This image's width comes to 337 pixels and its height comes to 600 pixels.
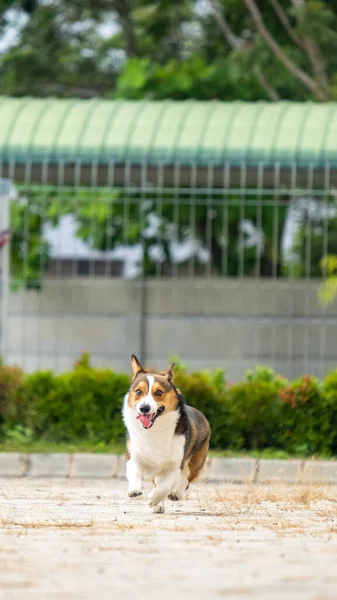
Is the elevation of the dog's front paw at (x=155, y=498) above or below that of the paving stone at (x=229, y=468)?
above

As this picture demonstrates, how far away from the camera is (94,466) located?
13.1 metres

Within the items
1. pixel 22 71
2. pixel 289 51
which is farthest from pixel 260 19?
pixel 22 71

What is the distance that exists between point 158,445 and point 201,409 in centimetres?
538

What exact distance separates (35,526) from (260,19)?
1794cm

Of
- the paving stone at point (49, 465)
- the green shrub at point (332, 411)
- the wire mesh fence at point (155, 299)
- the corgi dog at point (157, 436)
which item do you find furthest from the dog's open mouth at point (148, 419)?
the wire mesh fence at point (155, 299)

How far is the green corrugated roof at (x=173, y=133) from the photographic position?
17.4 m

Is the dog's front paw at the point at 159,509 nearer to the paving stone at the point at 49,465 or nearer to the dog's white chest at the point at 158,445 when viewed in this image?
the dog's white chest at the point at 158,445

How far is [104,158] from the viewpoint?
17.7 metres

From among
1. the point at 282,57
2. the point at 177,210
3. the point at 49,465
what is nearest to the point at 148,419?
the point at 49,465

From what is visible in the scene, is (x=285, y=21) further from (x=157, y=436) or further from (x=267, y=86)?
(x=157, y=436)

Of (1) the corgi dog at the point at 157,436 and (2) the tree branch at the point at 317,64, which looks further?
(2) the tree branch at the point at 317,64

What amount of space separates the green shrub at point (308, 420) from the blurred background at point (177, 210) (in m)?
3.31

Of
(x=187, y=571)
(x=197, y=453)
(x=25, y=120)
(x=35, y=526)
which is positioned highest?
(x=187, y=571)

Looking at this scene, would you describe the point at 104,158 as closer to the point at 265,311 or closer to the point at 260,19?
the point at 265,311
